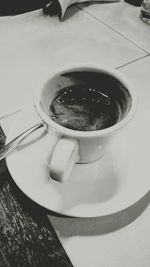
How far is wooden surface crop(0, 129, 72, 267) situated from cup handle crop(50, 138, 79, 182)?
87 millimetres

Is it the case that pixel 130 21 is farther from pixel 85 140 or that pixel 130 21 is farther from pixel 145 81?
pixel 85 140

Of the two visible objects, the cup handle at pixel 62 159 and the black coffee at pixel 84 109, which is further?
the black coffee at pixel 84 109

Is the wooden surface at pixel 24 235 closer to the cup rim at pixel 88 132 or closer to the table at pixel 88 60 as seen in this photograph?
the table at pixel 88 60

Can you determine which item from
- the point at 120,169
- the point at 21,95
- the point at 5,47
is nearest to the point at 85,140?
the point at 120,169

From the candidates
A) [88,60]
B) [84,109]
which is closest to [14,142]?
[84,109]

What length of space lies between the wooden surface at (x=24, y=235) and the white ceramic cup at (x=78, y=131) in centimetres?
8

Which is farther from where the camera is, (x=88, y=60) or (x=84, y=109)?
(x=88, y=60)

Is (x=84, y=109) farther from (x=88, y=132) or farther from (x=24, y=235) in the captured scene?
(x=24, y=235)

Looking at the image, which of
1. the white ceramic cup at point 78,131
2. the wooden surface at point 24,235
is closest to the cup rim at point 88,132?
the white ceramic cup at point 78,131

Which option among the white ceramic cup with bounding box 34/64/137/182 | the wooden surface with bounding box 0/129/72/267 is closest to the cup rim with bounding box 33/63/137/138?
the white ceramic cup with bounding box 34/64/137/182

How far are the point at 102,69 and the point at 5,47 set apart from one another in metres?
0.37

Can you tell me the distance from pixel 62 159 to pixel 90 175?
103 millimetres

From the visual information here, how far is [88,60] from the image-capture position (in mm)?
696

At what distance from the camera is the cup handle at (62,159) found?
35cm
